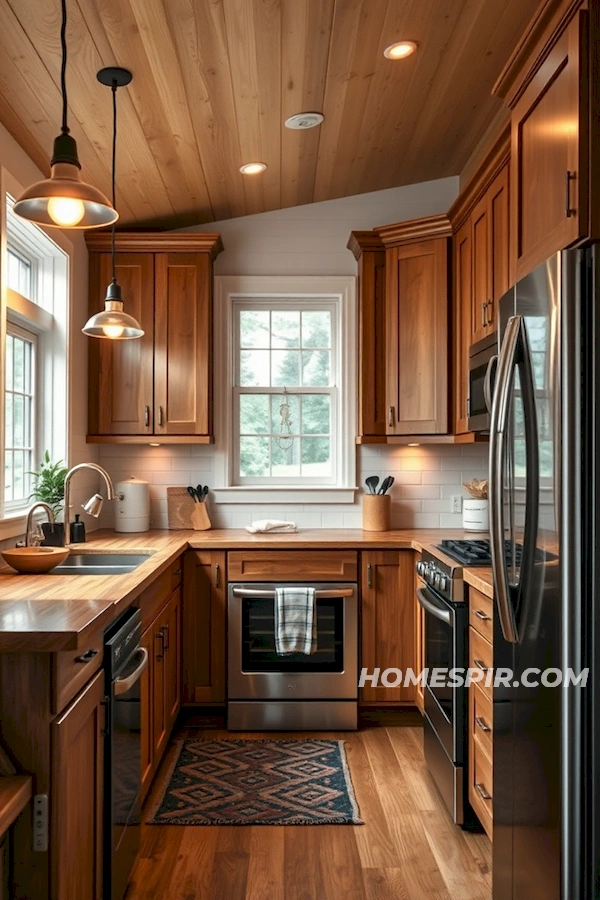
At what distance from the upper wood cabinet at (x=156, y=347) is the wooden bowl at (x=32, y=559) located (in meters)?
1.50

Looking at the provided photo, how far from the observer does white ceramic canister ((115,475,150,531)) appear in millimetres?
4125

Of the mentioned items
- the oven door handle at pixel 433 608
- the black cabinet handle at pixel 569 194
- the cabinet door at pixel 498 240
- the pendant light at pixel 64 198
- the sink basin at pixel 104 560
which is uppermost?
the cabinet door at pixel 498 240

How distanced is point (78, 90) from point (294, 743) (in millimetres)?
2951

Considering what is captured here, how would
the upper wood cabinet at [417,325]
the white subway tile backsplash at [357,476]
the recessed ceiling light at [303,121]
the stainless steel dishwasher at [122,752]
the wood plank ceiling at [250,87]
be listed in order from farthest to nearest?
the white subway tile backsplash at [357,476], the upper wood cabinet at [417,325], the recessed ceiling light at [303,121], the wood plank ceiling at [250,87], the stainless steel dishwasher at [122,752]

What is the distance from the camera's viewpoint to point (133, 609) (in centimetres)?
242

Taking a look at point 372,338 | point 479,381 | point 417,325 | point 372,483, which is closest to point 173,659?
point 372,483

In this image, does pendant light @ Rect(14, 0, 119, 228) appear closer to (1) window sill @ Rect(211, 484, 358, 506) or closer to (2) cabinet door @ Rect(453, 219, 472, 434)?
(2) cabinet door @ Rect(453, 219, 472, 434)

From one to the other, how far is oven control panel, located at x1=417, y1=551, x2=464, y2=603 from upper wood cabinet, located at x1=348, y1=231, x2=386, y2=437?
3.27 ft

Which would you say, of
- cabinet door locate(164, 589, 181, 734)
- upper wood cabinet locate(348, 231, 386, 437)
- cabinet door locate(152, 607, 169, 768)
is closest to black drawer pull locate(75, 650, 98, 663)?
cabinet door locate(152, 607, 169, 768)

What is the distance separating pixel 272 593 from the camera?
145 inches

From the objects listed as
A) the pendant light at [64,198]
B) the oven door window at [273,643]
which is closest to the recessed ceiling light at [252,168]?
the pendant light at [64,198]

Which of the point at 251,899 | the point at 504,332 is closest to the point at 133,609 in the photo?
the point at 251,899

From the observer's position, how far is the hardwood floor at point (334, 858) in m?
2.35

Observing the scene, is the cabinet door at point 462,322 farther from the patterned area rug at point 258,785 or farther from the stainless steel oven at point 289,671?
the patterned area rug at point 258,785
